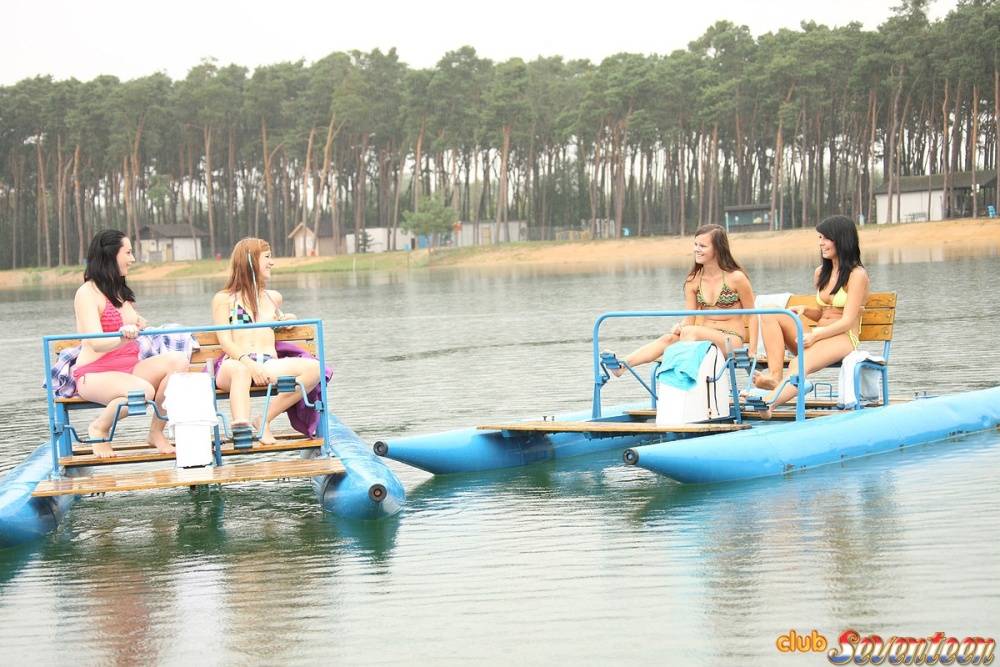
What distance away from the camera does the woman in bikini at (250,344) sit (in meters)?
9.22

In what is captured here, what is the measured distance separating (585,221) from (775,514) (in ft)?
345

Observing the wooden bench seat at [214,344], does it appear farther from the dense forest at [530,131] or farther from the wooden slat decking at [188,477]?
the dense forest at [530,131]

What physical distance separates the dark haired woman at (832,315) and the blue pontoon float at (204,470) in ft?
10.7

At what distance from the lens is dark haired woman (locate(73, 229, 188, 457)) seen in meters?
9.16

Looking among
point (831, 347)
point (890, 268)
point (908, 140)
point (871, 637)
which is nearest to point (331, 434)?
point (831, 347)

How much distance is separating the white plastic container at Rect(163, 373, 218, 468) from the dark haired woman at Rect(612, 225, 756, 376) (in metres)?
3.26

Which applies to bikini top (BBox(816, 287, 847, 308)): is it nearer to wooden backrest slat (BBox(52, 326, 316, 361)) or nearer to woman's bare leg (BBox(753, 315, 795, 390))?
woman's bare leg (BBox(753, 315, 795, 390))

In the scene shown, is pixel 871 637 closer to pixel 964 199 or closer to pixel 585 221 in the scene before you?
pixel 964 199

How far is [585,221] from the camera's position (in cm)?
11306

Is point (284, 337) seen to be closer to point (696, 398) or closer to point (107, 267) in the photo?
point (107, 267)

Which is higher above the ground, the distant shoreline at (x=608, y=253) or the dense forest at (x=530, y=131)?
the dense forest at (x=530, y=131)

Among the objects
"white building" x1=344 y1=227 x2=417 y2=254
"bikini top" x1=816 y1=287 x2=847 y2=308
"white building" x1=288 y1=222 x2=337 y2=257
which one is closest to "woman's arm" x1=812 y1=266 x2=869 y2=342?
"bikini top" x1=816 y1=287 x2=847 y2=308

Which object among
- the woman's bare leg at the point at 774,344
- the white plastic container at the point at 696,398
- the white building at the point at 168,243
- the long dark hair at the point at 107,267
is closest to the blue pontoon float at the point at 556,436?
the white plastic container at the point at 696,398

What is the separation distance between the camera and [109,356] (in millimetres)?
9320
